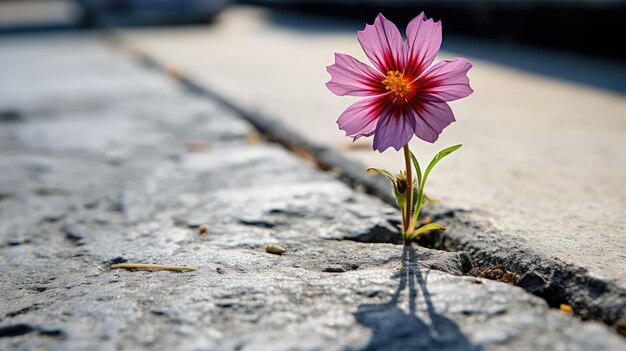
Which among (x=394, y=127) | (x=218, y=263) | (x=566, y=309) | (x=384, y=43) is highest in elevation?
(x=384, y=43)

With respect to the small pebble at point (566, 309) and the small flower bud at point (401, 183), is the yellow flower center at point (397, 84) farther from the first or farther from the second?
the small pebble at point (566, 309)

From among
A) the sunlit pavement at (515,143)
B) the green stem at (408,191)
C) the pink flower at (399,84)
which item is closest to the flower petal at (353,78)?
the pink flower at (399,84)

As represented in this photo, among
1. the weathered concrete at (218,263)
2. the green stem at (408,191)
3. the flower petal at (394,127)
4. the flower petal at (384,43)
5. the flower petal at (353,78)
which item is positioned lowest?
the weathered concrete at (218,263)

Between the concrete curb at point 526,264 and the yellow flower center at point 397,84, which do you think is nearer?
the concrete curb at point 526,264

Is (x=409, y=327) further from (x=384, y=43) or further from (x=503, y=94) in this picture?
(x=503, y=94)

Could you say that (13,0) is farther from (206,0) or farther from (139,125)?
(139,125)

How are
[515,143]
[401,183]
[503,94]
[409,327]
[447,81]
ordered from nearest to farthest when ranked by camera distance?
[409,327], [447,81], [401,183], [515,143], [503,94]

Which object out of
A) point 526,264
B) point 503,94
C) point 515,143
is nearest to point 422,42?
point 526,264
